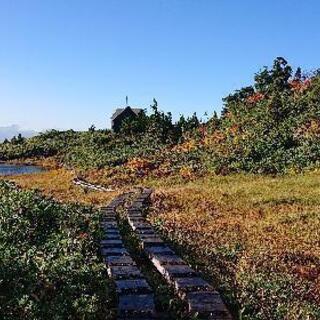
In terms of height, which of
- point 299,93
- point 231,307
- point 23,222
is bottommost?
point 231,307

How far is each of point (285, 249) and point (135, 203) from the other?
10.3 m

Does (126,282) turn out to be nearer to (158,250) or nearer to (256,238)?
(158,250)

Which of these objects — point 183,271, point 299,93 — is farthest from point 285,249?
point 299,93

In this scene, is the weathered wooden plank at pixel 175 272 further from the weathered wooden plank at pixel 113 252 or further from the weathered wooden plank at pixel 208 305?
the weathered wooden plank at pixel 113 252

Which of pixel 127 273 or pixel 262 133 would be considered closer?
pixel 127 273

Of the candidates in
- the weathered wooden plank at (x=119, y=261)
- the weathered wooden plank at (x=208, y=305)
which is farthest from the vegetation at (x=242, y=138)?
the weathered wooden plank at (x=208, y=305)

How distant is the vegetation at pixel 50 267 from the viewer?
356 inches

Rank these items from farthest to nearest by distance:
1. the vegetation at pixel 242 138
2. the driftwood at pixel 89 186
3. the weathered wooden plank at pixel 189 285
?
the vegetation at pixel 242 138 → the driftwood at pixel 89 186 → the weathered wooden plank at pixel 189 285

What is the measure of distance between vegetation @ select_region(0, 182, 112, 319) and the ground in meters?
2.44

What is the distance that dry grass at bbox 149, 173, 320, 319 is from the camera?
10508 millimetres

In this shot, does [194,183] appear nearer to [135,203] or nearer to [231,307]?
[135,203]

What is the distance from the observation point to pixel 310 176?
29281mm

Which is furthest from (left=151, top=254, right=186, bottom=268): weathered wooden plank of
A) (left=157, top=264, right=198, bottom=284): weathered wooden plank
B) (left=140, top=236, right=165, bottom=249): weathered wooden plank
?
(left=140, top=236, right=165, bottom=249): weathered wooden plank

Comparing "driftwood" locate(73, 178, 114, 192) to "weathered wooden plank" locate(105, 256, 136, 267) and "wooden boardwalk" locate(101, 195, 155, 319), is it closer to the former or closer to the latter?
"wooden boardwalk" locate(101, 195, 155, 319)
